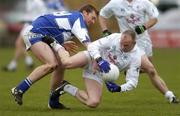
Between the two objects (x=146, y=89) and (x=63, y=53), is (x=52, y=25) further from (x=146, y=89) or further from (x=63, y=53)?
(x=146, y=89)

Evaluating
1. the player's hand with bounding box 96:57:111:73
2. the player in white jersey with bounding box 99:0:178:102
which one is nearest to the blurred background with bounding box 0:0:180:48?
the player in white jersey with bounding box 99:0:178:102

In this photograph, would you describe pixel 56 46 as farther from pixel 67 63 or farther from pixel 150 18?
pixel 150 18

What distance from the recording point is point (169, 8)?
4456 cm

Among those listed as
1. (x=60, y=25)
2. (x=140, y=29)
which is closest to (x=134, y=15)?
(x=140, y=29)

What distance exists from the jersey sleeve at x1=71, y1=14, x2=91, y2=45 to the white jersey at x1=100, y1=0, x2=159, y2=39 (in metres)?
2.40

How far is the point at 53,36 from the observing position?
45.1 feet

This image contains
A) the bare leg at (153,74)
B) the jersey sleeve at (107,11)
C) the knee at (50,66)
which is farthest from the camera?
the jersey sleeve at (107,11)

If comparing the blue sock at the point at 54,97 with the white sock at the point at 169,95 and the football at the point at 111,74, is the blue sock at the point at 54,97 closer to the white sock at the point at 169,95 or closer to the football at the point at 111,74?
the football at the point at 111,74

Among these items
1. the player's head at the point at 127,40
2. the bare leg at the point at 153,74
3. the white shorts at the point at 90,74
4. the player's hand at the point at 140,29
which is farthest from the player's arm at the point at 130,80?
the player's hand at the point at 140,29

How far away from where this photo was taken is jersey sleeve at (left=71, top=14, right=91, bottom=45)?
43.2ft

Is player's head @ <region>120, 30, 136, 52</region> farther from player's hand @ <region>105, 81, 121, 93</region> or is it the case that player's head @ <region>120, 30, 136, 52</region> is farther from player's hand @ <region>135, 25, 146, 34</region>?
player's hand @ <region>135, 25, 146, 34</region>

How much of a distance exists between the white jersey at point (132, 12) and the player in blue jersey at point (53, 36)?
6.96 feet

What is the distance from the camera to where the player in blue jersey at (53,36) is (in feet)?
44.0

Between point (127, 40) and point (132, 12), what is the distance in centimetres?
269
